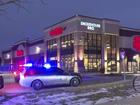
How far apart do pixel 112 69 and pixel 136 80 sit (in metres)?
60.8

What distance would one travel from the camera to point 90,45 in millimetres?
79250

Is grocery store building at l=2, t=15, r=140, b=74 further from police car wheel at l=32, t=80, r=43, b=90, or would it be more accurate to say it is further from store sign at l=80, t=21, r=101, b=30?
police car wheel at l=32, t=80, r=43, b=90

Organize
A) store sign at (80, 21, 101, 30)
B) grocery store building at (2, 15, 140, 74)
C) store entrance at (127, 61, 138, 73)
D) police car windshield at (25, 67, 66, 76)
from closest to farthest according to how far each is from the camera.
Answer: police car windshield at (25, 67, 66, 76) < grocery store building at (2, 15, 140, 74) < store sign at (80, 21, 101, 30) < store entrance at (127, 61, 138, 73)

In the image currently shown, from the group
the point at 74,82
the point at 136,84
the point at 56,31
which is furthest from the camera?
the point at 56,31

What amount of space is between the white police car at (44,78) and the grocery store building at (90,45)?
4697cm

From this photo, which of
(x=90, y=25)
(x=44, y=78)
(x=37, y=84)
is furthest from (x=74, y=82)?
(x=90, y=25)

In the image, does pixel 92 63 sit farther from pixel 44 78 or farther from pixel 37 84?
pixel 37 84

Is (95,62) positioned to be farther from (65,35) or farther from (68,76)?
(68,76)

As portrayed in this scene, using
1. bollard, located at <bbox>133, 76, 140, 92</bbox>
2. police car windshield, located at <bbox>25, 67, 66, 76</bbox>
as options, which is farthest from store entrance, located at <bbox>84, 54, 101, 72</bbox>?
bollard, located at <bbox>133, 76, 140, 92</bbox>

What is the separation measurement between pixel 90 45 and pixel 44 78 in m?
54.5

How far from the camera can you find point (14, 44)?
453 feet

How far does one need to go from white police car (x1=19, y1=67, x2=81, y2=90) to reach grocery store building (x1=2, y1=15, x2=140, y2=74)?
4697 cm

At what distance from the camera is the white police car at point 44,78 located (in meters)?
25.0

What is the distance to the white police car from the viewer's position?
25.0 meters
